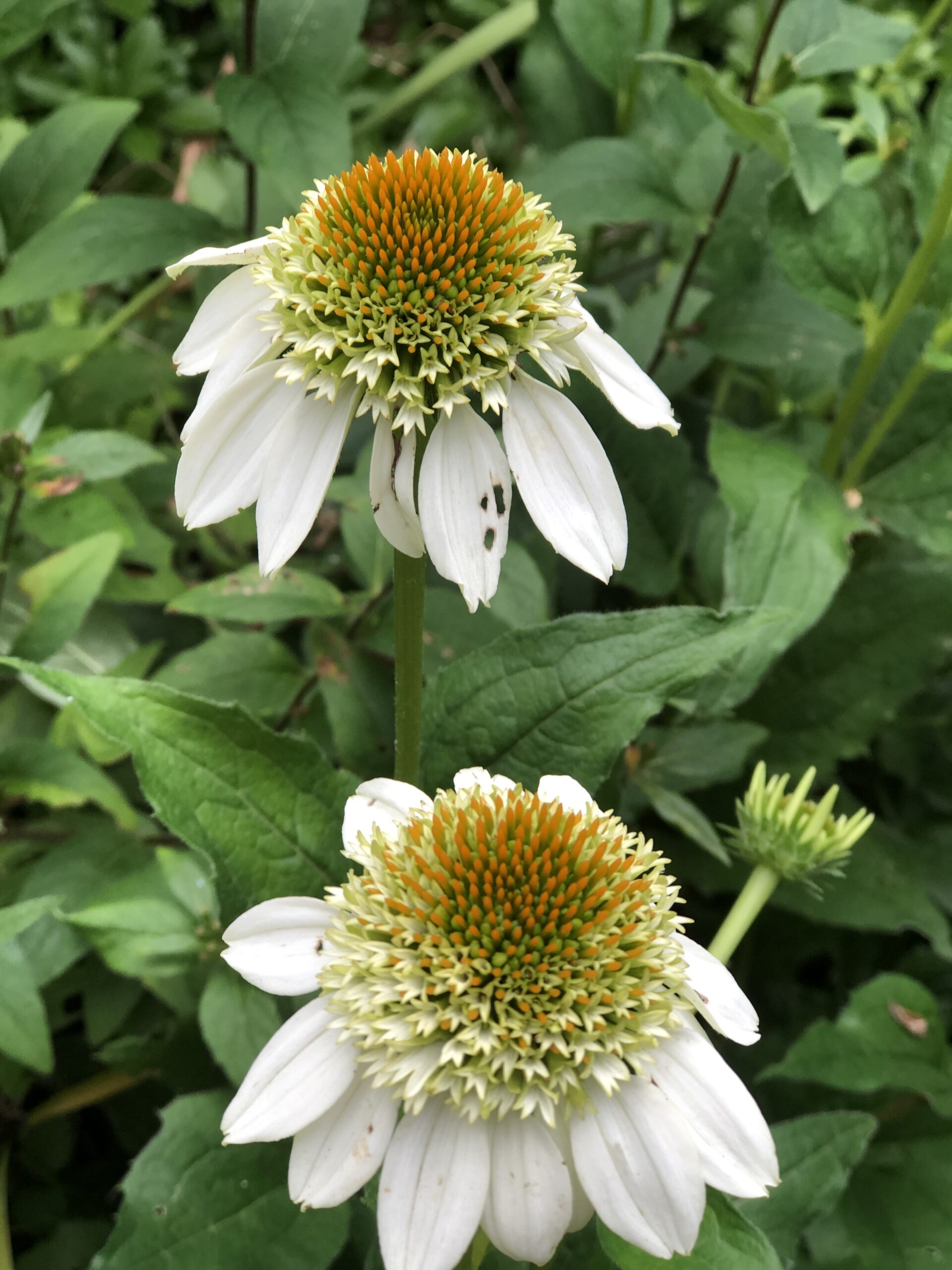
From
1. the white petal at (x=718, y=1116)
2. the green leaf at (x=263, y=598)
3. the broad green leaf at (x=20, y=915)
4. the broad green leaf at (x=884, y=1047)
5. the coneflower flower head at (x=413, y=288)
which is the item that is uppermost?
the coneflower flower head at (x=413, y=288)

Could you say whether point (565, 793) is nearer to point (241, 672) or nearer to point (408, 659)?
point (408, 659)

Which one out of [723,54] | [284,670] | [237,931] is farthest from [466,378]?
[723,54]

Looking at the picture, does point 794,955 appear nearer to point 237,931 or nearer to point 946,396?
point 946,396

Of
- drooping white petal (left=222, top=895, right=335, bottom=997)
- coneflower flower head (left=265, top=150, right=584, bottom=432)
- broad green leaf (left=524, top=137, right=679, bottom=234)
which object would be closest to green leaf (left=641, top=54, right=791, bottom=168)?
broad green leaf (left=524, top=137, right=679, bottom=234)

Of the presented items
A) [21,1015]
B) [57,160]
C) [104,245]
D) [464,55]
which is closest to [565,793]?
[21,1015]

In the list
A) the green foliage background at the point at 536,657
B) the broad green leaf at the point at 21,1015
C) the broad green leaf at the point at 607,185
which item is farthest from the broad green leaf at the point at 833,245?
the broad green leaf at the point at 21,1015

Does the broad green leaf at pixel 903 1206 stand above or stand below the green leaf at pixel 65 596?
below

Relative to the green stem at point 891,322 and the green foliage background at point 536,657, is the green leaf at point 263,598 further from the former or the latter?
the green stem at point 891,322
